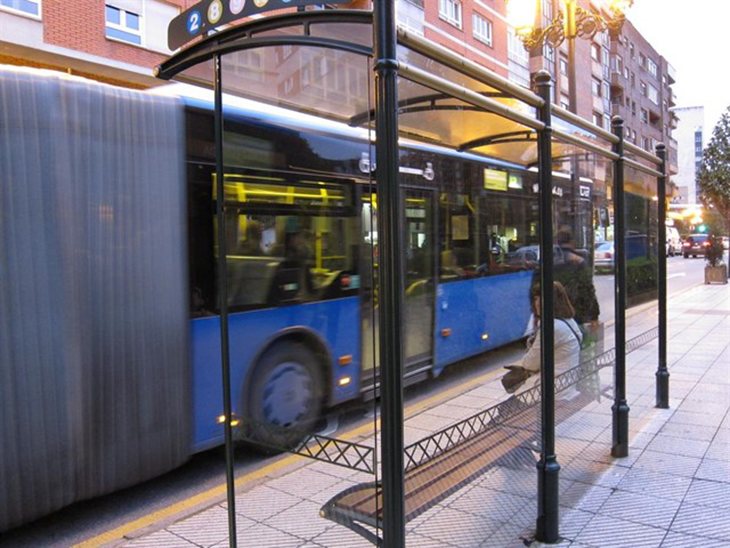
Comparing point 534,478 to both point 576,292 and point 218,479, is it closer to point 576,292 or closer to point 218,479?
point 576,292

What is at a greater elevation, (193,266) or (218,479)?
(193,266)

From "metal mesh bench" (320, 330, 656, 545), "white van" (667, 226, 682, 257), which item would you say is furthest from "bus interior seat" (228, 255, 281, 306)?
"white van" (667, 226, 682, 257)

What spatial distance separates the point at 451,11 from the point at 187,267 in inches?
1090

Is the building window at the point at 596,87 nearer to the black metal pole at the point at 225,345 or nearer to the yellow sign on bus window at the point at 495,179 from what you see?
the yellow sign on bus window at the point at 495,179

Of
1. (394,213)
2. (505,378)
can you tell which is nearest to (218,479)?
(505,378)

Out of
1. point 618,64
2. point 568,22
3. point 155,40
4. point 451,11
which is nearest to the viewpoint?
point 568,22

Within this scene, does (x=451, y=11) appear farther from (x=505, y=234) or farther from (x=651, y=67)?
(x=651, y=67)

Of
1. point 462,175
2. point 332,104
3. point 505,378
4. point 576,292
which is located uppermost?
point 332,104

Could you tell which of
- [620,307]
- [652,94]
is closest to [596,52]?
[652,94]

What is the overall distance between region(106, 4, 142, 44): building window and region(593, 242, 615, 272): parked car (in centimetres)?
1679

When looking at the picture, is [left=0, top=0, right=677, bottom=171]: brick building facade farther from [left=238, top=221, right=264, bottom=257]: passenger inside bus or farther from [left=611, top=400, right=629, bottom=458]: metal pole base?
[left=611, top=400, right=629, bottom=458]: metal pole base

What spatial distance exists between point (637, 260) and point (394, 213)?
5023 mm

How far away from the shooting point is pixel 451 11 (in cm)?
2875

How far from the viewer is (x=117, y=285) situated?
410 centimetres
